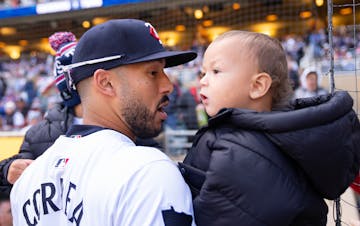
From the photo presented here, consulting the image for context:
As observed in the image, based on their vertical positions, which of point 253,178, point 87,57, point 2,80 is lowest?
point 2,80

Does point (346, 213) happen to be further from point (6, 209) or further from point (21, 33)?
point (21, 33)

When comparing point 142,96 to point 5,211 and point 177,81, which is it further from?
point 177,81

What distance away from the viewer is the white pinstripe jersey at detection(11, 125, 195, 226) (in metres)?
0.99

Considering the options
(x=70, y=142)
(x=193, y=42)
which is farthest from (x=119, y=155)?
(x=193, y=42)

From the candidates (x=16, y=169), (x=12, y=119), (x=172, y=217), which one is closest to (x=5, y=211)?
(x=16, y=169)

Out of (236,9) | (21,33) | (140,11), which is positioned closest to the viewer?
(140,11)

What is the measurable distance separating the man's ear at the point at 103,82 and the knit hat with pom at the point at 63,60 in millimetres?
909

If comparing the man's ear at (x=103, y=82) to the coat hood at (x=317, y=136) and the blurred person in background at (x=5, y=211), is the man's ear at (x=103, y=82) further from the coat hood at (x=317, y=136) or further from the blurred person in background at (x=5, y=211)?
the blurred person in background at (x=5, y=211)

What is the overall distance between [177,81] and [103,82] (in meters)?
8.47

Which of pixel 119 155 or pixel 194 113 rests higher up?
pixel 119 155

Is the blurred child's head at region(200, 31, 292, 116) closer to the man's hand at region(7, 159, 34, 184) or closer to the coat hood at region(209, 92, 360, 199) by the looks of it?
the coat hood at region(209, 92, 360, 199)

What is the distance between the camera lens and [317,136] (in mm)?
995

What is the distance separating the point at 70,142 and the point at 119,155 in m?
0.26

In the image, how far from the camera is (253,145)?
998 millimetres
